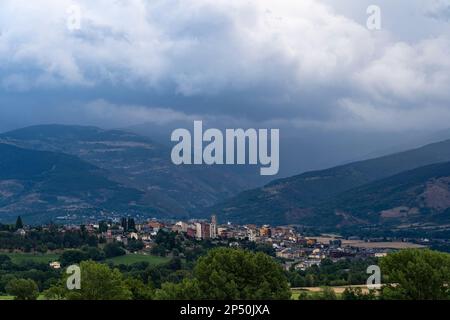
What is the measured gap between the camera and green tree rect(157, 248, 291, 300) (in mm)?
40938

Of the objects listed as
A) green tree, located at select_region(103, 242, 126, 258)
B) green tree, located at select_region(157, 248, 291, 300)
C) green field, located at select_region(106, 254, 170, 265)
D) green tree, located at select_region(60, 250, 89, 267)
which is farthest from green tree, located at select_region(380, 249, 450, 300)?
green tree, located at select_region(103, 242, 126, 258)

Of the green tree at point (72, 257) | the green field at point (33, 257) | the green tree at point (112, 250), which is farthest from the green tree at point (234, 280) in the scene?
the green tree at point (112, 250)

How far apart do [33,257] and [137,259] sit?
469 inches

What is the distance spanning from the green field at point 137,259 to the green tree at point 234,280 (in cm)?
4487

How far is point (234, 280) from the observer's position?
42594 mm

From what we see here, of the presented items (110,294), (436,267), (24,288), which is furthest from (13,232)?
(436,267)

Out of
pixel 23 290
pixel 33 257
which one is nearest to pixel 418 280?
pixel 23 290

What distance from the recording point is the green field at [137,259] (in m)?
89.5

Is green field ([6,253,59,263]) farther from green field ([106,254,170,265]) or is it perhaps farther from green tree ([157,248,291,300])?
green tree ([157,248,291,300])

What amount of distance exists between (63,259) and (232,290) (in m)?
47.9

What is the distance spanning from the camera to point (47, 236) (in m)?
99.4

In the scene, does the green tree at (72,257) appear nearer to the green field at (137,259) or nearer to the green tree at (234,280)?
the green field at (137,259)

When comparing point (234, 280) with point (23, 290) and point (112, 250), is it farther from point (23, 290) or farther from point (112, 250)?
point (112, 250)
